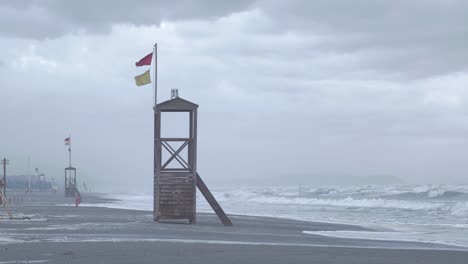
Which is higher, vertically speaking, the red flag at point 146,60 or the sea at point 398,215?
the red flag at point 146,60

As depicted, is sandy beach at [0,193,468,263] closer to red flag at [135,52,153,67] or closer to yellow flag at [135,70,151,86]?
yellow flag at [135,70,151,86]

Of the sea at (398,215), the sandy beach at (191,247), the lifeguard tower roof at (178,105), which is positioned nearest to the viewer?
the sandy beach at (191,247)

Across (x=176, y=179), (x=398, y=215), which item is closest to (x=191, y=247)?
(x=176, y=179)

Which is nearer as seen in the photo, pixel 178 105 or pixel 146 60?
pixel 178 105

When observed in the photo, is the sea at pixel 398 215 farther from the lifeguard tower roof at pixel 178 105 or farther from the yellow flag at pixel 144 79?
the yellow flag at pixel 144 79

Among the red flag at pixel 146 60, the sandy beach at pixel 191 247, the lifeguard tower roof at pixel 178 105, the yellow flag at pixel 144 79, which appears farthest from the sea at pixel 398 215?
the red flag at pixel 146 60

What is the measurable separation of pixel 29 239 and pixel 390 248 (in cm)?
901

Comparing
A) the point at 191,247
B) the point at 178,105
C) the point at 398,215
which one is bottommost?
the point at 398,215

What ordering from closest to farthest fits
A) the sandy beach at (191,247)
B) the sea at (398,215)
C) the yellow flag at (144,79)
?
the sandy beach at (191,247) < the sea at (398,215) < the yellow flag at (144,79)

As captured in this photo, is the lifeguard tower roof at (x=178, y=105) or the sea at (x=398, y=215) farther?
the lifeguard tower roof at (x=178, y=105)

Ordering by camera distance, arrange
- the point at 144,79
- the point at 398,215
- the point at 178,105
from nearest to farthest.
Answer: the point at 178,105, the point at 144,79, the point at 398,215

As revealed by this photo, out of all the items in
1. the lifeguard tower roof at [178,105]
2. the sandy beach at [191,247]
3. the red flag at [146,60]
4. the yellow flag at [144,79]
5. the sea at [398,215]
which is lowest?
the sea at [398,215]

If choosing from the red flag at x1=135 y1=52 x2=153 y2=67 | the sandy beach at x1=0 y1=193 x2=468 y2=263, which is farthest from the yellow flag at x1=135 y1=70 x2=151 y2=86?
the sandy beach at x1=0 y1=193 x2=468 y2=263

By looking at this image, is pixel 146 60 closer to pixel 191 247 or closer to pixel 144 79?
pixel 144 79
